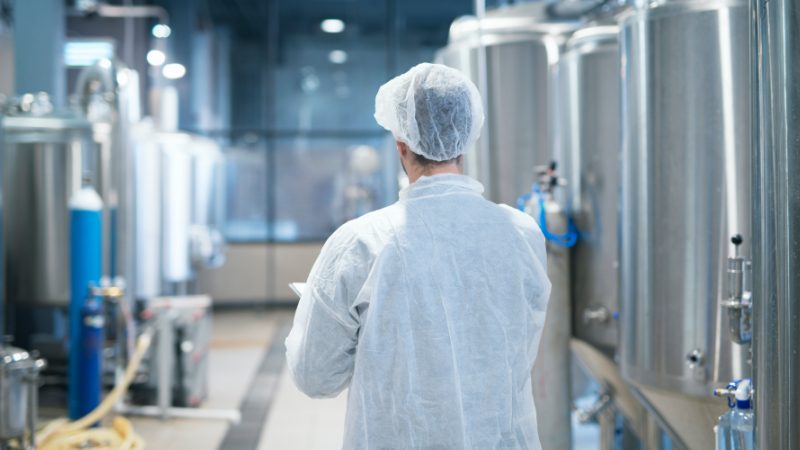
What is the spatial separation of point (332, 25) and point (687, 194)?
707 cm

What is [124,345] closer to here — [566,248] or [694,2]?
[566,248]

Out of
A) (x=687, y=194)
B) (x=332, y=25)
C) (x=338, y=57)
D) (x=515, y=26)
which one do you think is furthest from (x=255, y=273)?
(x=687, y=194)

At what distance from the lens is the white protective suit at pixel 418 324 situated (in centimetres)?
140

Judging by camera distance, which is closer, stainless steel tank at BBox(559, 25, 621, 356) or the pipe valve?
the pipe valve

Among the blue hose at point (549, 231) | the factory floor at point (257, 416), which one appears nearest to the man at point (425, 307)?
the blue hose at point (549, 231)

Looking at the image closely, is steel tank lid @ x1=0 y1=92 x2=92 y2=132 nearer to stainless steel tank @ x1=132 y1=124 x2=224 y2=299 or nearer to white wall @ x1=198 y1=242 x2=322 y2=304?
stainless steel tank @ x1=132 y1=124 x2=224 y2=299

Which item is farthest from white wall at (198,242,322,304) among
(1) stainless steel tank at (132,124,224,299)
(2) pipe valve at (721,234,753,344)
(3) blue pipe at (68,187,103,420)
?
(2) pipe valve at (721,234,753,344)

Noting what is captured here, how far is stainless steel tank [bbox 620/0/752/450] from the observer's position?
75.1 inches

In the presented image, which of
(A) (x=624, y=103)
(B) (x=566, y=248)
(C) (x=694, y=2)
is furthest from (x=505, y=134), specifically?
(C) (x=694, y=2)

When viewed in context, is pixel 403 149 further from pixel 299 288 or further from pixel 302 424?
pixel 302 424

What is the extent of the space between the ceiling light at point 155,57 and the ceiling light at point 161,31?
15 centimetres

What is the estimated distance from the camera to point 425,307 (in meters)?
1.42

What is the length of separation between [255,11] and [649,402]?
6986 millimetres

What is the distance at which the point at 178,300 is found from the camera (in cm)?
422
